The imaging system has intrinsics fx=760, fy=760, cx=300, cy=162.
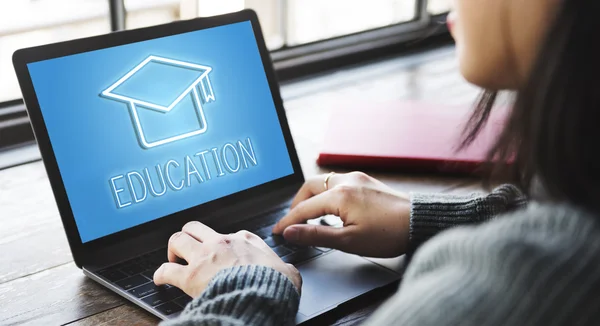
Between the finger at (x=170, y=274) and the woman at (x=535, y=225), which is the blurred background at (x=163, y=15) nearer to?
the finger at (x=170, y=274)

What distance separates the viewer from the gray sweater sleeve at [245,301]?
74cm

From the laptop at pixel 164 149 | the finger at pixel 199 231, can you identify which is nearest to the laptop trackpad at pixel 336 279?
the laptop at pixel 164 149

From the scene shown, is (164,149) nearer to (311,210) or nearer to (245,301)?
(311,210)

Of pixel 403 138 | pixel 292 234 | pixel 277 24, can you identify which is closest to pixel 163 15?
pixel 277 24

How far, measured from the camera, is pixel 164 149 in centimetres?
109

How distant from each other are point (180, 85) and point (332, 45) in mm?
939

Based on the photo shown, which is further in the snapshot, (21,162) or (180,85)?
(21,162)

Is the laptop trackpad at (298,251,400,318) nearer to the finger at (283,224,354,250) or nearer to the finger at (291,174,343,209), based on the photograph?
the finger at (283,224,354,250)

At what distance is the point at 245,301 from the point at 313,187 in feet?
1.27

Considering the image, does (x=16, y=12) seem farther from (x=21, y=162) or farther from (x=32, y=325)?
(x=32, y=325)

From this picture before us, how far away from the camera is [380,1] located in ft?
9.42

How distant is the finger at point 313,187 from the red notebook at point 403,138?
0.20 metres

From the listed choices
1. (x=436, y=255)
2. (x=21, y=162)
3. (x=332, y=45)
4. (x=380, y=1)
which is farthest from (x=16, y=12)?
(x=436, y=255)

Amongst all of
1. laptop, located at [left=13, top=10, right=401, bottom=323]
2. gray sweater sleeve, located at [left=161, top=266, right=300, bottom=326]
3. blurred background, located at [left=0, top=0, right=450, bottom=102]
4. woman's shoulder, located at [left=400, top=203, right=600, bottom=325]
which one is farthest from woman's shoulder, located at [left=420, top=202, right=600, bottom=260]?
blurred background, located at [left=0, top=0, right=450, bottom=102]
